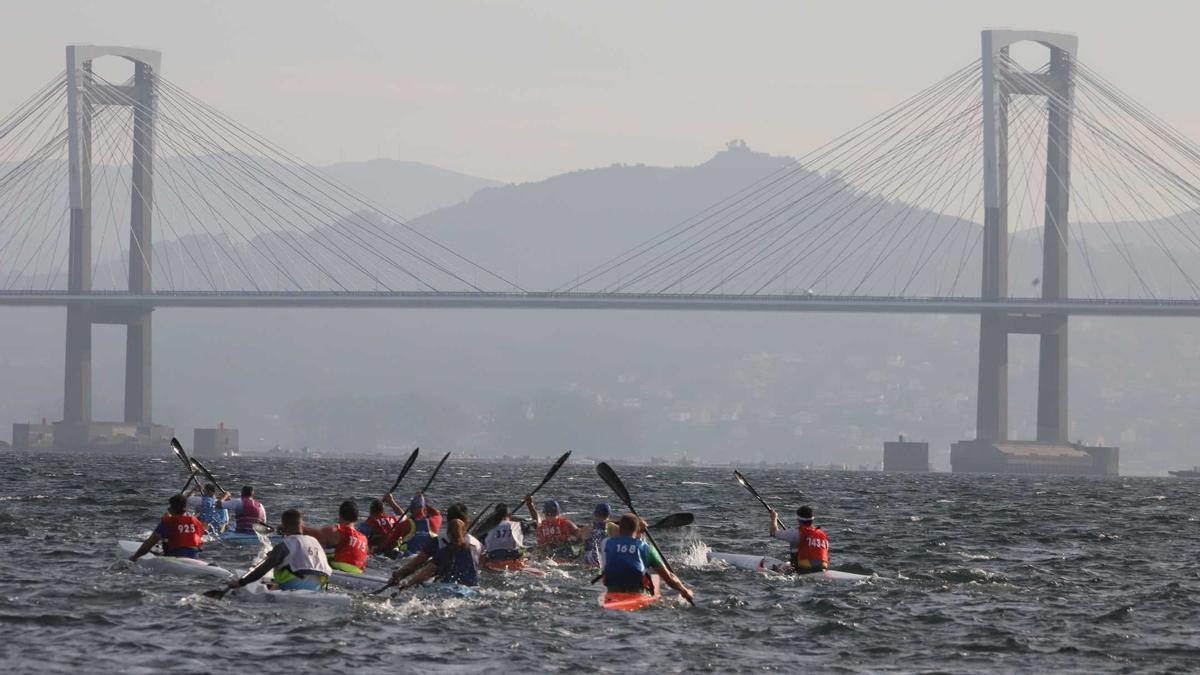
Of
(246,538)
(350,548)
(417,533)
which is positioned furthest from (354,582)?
(246,538)

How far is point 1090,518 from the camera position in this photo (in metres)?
53.5

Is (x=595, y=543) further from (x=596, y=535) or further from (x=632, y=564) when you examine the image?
(x=632, y=564)

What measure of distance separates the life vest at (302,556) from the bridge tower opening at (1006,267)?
8945 cm

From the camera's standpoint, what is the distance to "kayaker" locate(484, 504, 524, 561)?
2842 centimetres

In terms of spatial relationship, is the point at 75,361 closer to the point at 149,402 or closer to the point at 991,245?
the point at 149,402

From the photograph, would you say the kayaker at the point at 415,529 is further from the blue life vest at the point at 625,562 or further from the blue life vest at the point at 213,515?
the blue life vest at the point at 625,562

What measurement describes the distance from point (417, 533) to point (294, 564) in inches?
235

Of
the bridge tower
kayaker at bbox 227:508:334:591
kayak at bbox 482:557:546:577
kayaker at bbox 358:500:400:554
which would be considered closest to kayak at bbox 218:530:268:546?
kayaker at bbox 358:500:400:554

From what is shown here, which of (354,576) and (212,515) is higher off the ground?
(212,515)

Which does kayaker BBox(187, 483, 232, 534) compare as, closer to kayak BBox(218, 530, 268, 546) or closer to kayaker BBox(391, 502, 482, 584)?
kayak BBox(218, 530, 268, 546)

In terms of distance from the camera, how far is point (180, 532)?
28.0 metres

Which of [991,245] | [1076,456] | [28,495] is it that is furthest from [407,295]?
[28,495]

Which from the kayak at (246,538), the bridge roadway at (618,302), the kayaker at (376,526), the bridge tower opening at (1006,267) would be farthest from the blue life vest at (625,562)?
the bridge tower opening at (1006,267)

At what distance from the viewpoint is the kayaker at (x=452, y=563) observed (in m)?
25.1
